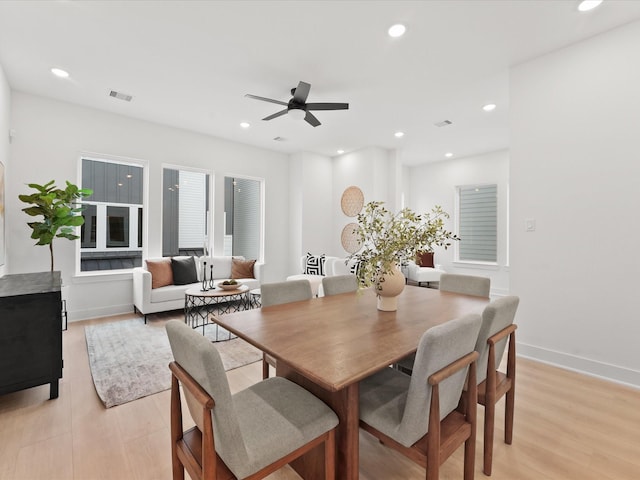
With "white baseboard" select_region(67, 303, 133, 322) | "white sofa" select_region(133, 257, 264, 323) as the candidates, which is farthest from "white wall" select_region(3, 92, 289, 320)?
"white sofa" select_region(133, 257, 264, 323)

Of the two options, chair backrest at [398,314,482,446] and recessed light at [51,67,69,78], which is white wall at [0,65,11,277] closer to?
recessed light at [51,67,69,78]

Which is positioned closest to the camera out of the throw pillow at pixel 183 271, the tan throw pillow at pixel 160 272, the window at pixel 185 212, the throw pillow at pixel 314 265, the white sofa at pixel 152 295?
the white sofa at pixel 152 295

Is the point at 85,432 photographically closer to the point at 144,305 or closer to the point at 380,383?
the point at 380,383

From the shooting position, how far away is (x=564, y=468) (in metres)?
1.57

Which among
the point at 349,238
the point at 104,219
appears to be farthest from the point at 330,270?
the point at 104,219

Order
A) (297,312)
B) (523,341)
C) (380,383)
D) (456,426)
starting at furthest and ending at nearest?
(523,341)
(297,312)
(380,383)
(456,426)

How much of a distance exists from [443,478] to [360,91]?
12.1 ft

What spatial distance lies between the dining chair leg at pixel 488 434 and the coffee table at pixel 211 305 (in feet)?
6.88

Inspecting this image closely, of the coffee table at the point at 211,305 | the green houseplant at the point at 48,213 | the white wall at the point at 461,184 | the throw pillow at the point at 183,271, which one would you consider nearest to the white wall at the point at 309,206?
the coffee table at the point at 211,305

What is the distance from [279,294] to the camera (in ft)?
6.75

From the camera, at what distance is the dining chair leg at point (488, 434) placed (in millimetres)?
1498

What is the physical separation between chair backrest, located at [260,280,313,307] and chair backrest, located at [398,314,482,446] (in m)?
1.09

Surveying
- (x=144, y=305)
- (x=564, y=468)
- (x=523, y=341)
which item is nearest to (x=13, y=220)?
(x=144, y=305)

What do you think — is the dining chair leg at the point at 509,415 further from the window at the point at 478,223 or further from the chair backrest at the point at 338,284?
the window at the point at 478,223
